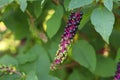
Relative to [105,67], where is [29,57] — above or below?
above

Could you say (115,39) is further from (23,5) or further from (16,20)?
(23,5)

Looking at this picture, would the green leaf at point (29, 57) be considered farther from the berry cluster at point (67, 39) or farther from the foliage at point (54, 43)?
the berry cluster at point (67, 39)

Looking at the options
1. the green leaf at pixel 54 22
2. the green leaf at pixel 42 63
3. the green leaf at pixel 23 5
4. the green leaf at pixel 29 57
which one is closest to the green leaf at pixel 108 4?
the green leaf at pixel 23 5

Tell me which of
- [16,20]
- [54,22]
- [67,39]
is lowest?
[16,20]

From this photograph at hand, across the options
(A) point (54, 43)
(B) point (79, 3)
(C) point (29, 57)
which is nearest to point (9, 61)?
(C) point (29, 57)

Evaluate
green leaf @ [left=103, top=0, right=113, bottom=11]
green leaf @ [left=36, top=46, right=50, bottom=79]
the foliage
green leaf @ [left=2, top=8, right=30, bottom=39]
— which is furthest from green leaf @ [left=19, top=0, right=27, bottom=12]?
green leaf @ [left=2, top=8, right=30, bottom=39]

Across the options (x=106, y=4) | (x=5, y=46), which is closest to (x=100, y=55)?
(x=106, y=4)

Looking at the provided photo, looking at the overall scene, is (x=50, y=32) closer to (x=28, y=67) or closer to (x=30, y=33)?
(x=28, y=67)
